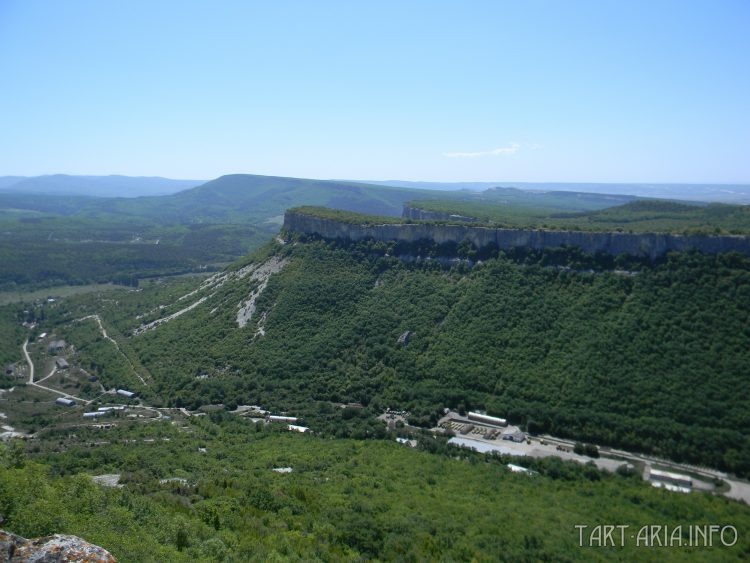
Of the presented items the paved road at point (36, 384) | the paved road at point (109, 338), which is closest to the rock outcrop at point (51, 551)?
the paved road at point (36, 384)

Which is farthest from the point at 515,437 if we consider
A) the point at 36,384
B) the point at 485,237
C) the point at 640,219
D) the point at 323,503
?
the point at 640,219

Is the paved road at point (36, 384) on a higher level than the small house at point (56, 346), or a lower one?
lower

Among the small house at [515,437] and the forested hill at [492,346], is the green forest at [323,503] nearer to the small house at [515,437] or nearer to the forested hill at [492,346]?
the small house at [515,437]

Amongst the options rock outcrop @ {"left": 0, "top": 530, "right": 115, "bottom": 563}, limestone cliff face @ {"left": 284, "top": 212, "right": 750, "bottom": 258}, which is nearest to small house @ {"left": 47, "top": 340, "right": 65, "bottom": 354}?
limestone cliff face @ {"left": 284, "top": 212, "right": 750, "bottom": 258}

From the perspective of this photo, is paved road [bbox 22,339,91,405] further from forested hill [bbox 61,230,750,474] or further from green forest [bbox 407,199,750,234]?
green forest [bbox 407,199,750,234]

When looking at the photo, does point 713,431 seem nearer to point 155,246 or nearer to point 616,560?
point 616,560

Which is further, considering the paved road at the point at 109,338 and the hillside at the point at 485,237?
the paved road at the point at 109,338

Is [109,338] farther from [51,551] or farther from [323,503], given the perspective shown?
[51,551]
